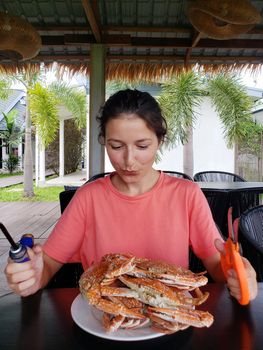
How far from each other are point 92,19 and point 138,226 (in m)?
2.90

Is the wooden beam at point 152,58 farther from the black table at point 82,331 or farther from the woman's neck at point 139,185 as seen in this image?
the black table at point 82,331

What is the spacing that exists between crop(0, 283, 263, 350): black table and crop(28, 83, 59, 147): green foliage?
7.87 metres

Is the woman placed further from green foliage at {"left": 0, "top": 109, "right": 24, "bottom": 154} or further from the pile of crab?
green foliage at {"left": 0, "top": 109, "right": 24, "bottom": 154}

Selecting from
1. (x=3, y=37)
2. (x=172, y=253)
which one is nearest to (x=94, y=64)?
(x=3, y=37)

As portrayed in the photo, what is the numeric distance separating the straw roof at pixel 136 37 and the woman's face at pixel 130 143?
181 centimetres

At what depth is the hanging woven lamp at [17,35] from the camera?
9.85ft

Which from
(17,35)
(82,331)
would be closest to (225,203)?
(17,35)

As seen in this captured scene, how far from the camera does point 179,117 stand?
7.27 metres

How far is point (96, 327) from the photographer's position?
34.1 inches

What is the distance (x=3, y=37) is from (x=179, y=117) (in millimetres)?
4656

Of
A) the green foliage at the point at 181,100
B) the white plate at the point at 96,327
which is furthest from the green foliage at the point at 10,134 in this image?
the white plate at the point at 96,327

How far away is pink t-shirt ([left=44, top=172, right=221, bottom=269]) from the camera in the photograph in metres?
1.40

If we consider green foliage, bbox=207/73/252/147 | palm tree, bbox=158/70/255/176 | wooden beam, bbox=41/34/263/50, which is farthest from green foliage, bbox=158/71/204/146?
wooden beam, bbox=41/34/263/50

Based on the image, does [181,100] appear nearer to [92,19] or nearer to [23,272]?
[92,19]
